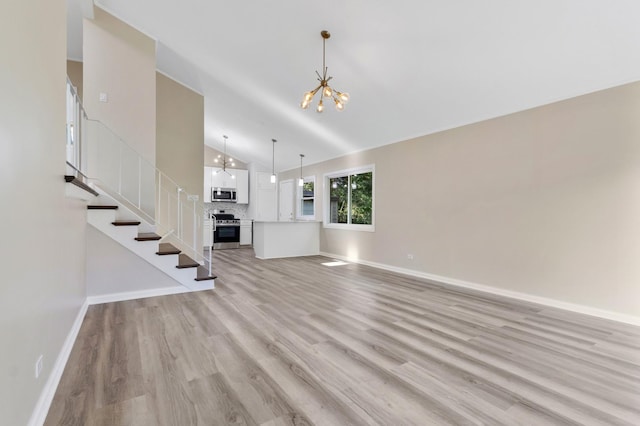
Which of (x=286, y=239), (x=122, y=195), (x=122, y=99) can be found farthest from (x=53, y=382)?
(x=286, y=239)

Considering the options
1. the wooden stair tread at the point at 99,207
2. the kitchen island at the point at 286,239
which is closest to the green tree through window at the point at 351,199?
the kitchen island at the point at 286,239

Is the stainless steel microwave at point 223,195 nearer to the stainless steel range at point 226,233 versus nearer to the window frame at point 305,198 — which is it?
the stainless steel range at point 226,233

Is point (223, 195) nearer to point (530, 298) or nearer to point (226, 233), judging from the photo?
point (226, 233)

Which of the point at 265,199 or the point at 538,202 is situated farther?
the point at 265,199

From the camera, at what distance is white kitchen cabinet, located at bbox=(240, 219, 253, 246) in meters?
9.73

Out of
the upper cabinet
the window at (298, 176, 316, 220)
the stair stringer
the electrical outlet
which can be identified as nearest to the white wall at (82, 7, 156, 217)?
the stair stringer

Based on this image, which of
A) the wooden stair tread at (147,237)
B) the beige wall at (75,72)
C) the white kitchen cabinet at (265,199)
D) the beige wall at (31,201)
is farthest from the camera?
the white kitchen cabinet at (265,199)

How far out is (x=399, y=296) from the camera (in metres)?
4.10

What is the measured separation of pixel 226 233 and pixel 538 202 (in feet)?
25.9

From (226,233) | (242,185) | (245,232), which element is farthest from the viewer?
(242,185)

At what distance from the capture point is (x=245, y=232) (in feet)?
32.1

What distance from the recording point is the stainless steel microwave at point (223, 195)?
9.75m

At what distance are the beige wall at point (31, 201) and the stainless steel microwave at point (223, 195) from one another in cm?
750

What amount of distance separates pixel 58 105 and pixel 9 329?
1712mm
